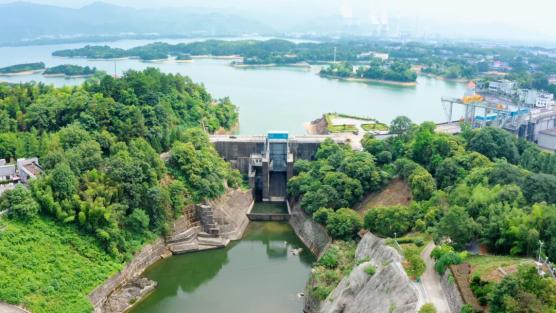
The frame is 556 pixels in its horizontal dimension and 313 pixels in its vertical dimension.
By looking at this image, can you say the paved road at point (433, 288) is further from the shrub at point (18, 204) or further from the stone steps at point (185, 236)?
the shrub at point (18, 204)

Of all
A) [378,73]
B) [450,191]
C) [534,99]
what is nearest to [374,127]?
[534,99]

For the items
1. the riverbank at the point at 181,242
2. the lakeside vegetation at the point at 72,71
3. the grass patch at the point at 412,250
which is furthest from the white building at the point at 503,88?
the lakeside vegetation at the point at 72,71

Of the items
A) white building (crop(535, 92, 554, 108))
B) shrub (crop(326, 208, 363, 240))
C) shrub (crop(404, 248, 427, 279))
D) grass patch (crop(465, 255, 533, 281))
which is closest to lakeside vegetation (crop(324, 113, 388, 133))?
white building (crop(535, 92, 554, 108))

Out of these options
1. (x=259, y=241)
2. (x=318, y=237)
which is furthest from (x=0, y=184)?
(x=318, y=237)

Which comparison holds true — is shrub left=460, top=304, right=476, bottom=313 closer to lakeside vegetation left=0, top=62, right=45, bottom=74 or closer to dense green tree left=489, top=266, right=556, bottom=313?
dense green tree left=489, top=266, right=556, bottom=313

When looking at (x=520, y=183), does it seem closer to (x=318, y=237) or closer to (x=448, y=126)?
(x=318, y=237)
